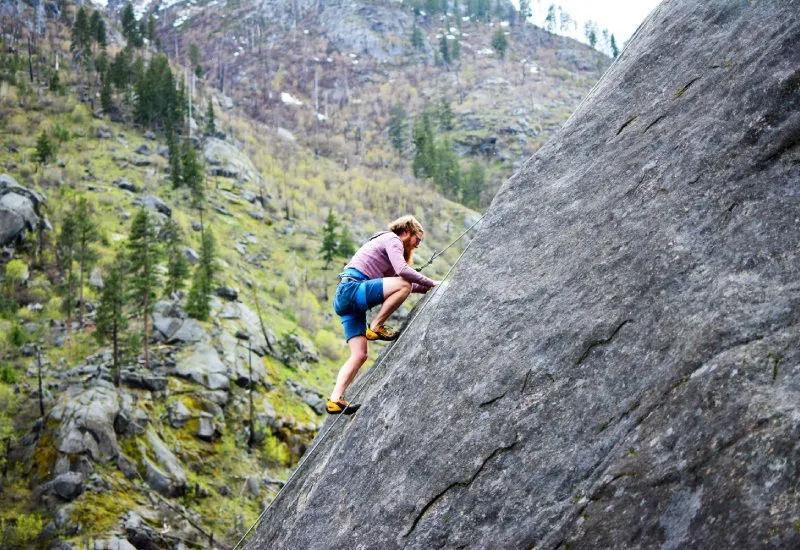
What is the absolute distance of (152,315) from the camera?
38.4 m

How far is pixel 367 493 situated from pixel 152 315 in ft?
116

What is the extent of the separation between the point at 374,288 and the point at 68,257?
38.7m

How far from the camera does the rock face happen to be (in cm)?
450

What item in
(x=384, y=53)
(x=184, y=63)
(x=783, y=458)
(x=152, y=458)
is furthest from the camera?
(x=384, y=53)

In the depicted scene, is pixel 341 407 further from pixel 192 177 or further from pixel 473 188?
pixel 473 188

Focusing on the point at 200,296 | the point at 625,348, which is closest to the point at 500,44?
the point at 200,296

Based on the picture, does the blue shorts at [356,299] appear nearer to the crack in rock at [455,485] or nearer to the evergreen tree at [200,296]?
the crack in rock at [455,485]

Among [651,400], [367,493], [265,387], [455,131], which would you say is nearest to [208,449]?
[265,387]

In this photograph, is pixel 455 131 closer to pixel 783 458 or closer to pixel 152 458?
pixel 152 458

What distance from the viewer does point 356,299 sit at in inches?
313

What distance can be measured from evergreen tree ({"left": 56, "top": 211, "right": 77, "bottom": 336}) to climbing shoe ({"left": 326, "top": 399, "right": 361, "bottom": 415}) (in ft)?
113

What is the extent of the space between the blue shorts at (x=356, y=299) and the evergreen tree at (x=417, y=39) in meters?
152

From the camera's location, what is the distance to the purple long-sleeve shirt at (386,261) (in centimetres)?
775

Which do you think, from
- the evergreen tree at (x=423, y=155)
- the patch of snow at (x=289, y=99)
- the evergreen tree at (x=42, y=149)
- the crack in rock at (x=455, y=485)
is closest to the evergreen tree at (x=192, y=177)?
the evergreen tree at (x=42, y=149)
